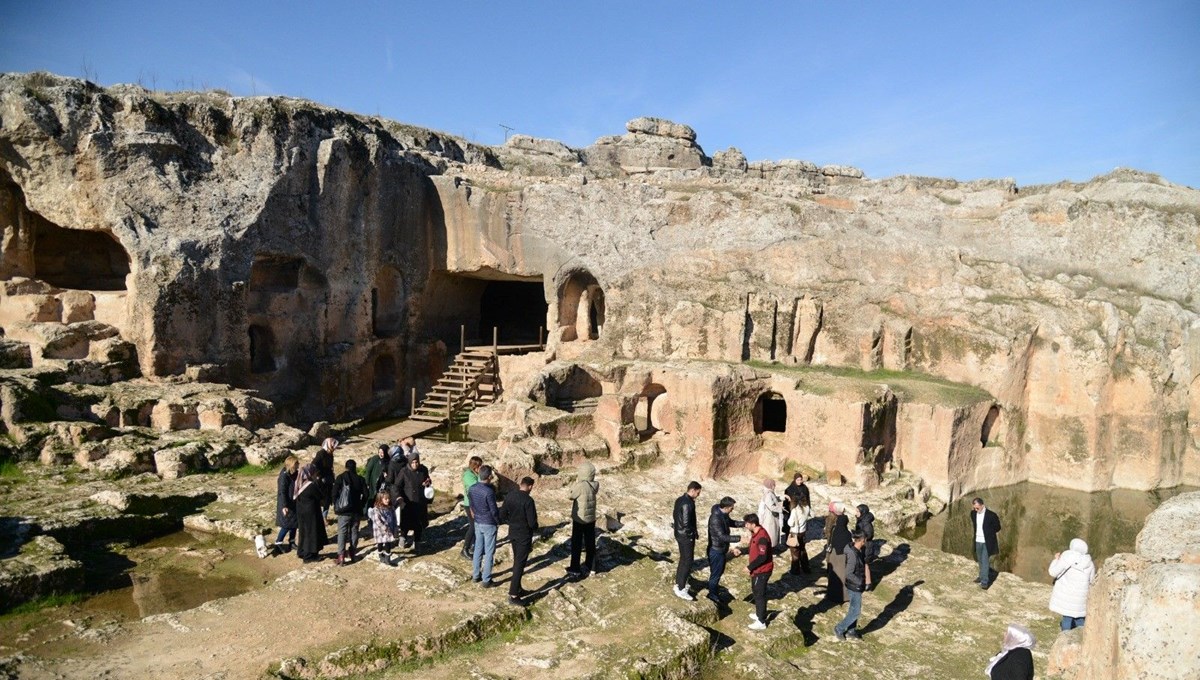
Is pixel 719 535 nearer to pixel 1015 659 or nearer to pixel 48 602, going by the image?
pixel 1015 659

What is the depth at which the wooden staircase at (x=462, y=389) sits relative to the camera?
2052 centimetres

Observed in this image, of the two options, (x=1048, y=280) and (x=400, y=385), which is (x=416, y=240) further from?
(x=1048, y=280)

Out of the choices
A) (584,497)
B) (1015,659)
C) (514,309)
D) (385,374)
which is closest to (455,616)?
(584,497)

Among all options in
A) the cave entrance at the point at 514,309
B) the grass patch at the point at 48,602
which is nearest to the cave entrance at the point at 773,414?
the cave entrance at the point at 514,309

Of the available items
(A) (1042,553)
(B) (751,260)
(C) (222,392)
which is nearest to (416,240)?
(C) (222,392)

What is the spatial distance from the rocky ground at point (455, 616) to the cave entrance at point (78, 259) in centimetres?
1016

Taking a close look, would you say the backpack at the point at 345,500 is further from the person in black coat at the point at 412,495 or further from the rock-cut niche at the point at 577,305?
the rock-cut niche at the point at 577,305

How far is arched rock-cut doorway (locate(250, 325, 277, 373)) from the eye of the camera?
62.7 ft

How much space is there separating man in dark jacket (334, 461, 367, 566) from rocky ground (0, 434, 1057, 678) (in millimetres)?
260

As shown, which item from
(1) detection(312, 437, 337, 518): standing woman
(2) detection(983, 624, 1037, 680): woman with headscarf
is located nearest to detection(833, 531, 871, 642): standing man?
(2) detection(983, 624, 1037, 680): woman with headscarf

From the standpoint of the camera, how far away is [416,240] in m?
21.7

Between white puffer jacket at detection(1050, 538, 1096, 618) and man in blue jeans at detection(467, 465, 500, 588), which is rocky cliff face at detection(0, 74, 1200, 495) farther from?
man in blue jeans at detection(467, 465, 500, 588)

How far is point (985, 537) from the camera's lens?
10.3 metres

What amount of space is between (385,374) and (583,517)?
598 inches
